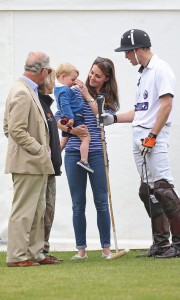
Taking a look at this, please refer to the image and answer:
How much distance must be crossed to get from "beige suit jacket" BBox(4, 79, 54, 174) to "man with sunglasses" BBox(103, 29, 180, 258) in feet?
2.46

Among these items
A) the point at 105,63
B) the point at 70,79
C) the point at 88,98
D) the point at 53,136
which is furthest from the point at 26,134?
the point at 105,63

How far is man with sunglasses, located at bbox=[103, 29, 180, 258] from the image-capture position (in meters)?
8.09

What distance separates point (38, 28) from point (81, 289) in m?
3.91

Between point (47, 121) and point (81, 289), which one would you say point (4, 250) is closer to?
point (47, 121)

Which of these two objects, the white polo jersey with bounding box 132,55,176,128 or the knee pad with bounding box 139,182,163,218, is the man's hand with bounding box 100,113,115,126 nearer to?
the white polo jersey with bounding box 132,55,176,128

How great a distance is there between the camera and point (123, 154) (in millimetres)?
9523

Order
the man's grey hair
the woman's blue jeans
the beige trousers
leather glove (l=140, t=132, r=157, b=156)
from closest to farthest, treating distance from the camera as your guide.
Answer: the beige trousers < the man's grey hair < leather glove (l=140, t=132, r=157, b=156) < the woman's blue jeans

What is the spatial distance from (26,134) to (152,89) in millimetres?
1192

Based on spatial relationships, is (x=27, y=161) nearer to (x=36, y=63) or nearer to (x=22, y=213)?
(x=22, y=213)

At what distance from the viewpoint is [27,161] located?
7.73 metres

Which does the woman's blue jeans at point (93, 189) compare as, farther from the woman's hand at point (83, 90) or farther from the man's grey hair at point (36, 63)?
the man's grey hair at point (36, 63)

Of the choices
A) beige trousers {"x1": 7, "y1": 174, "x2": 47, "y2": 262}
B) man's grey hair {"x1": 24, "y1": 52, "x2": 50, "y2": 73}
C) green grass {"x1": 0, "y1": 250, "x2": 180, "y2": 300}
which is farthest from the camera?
man's grey hair {"x1": 24, "y1": 52, "x2": 50, "y2": 73}

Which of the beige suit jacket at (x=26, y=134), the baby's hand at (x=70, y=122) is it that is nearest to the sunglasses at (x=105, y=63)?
the baby's hand at (x=70, y=122)

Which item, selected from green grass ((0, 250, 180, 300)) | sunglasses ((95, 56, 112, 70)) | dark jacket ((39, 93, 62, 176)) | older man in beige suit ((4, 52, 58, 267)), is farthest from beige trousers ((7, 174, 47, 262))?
sunglasses ((95, 56, 112, 70))
